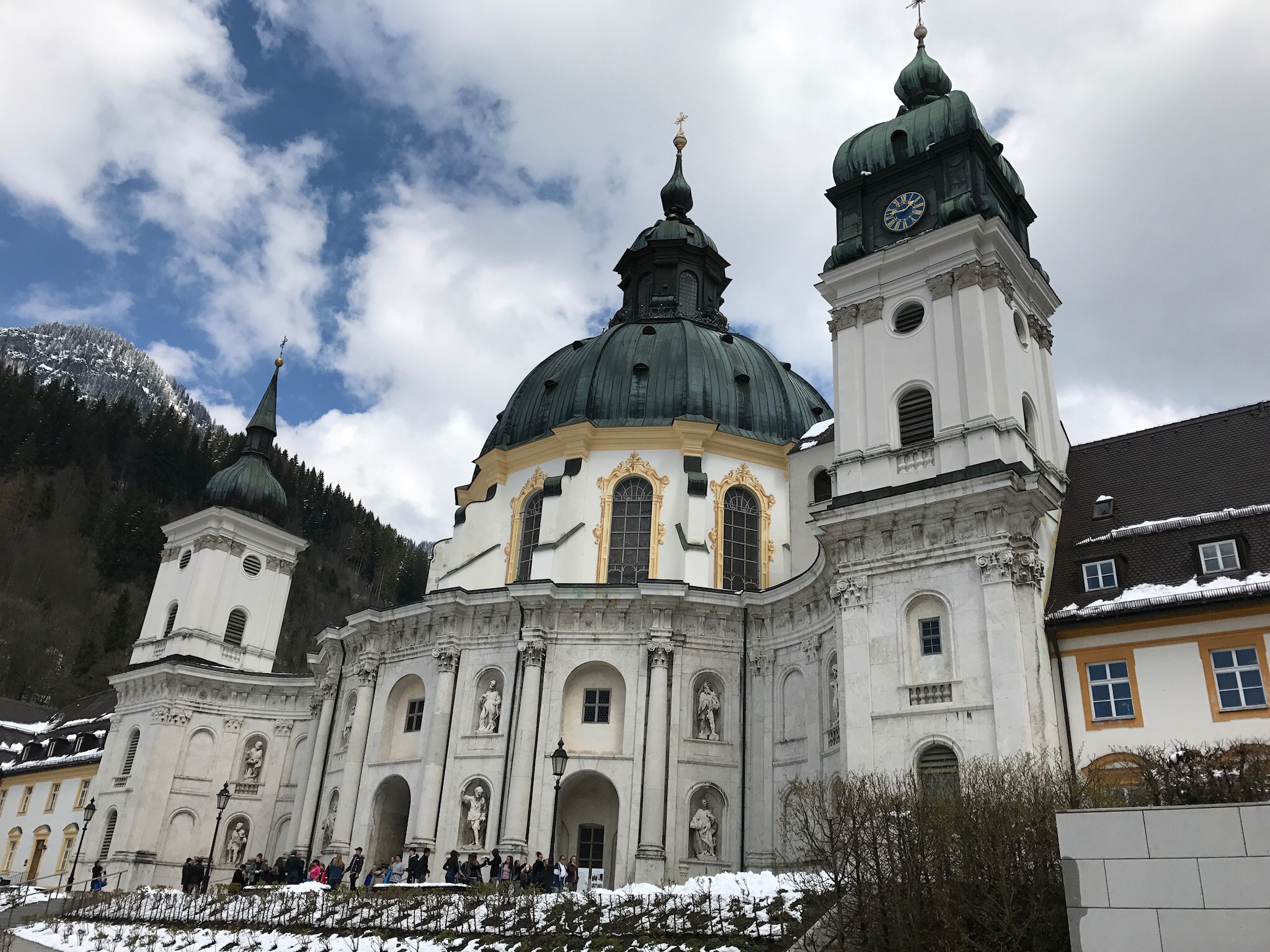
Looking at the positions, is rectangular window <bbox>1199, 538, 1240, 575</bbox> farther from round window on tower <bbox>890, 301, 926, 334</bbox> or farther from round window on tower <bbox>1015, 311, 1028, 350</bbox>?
round window on tower <bbox>890, 301, 926, 334</bbox>

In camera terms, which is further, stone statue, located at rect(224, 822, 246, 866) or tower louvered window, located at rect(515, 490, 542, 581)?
stone statue, located at rect(224, 822, 246, 866)

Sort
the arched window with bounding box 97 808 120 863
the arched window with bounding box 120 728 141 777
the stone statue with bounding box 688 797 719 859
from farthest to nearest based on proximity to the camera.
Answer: the arched window with bounding box 120 728 141 777 < the arched window with bounding box 97 808 120 863 < the stone statue with bounding box 688 797 719 859

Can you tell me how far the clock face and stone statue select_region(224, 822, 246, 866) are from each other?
113 ft

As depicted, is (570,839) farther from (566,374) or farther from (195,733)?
(195,733)

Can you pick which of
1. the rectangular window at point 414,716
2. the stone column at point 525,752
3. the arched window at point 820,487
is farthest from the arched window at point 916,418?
the rectangular window at point 414,716

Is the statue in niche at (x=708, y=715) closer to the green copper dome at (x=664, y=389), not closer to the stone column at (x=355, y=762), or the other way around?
the green copper dome at (x=664, y=389)

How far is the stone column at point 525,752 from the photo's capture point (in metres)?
30.3

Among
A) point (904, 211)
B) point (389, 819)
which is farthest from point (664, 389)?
point (389, 819)

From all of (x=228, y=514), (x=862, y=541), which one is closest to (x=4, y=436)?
(x=228, y=514)

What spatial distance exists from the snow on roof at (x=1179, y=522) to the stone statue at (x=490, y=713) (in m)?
17.3

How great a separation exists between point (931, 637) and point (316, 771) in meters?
22.9

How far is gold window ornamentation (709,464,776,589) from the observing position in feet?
117

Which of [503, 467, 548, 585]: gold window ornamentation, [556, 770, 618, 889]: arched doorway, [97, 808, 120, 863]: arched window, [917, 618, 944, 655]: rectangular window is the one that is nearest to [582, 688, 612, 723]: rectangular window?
[556, 770, 618, 889]: arched doorway

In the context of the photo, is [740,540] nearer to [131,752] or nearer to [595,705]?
[595,705]
